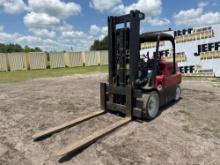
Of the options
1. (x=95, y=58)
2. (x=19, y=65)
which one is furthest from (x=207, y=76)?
(x=19, y=65)

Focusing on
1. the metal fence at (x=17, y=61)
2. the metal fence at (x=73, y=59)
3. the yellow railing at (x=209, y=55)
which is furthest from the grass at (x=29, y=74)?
the yellow railing at (x=209, y=55)

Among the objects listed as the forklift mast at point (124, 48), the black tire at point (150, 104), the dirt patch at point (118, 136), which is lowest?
the dirt patch at point (118, 136)

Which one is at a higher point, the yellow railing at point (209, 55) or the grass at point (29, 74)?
the yellow railing at point (209, 55)

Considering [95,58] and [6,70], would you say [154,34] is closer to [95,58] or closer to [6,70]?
[6,70]

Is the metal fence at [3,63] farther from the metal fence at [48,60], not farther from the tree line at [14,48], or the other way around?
the tree line at [14,48]

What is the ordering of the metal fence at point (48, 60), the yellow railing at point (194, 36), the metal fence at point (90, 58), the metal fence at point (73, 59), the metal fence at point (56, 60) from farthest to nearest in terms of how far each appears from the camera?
the metal fence at point (90, 58), the metal fence at point (73, 59), the metal fence at point (56, 60), the metal fence at point (48, 60), the yellow railing at point (194, 36)

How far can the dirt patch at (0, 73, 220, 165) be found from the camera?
3.98 metres

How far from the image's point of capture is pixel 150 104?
5.80m

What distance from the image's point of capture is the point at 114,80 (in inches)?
242

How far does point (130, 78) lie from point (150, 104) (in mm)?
855

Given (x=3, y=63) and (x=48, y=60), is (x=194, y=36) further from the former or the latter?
(x=3, y=63)

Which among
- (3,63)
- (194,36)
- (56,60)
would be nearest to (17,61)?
(3,63)

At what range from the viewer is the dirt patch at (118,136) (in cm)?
398

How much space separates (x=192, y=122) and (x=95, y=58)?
25.3m
